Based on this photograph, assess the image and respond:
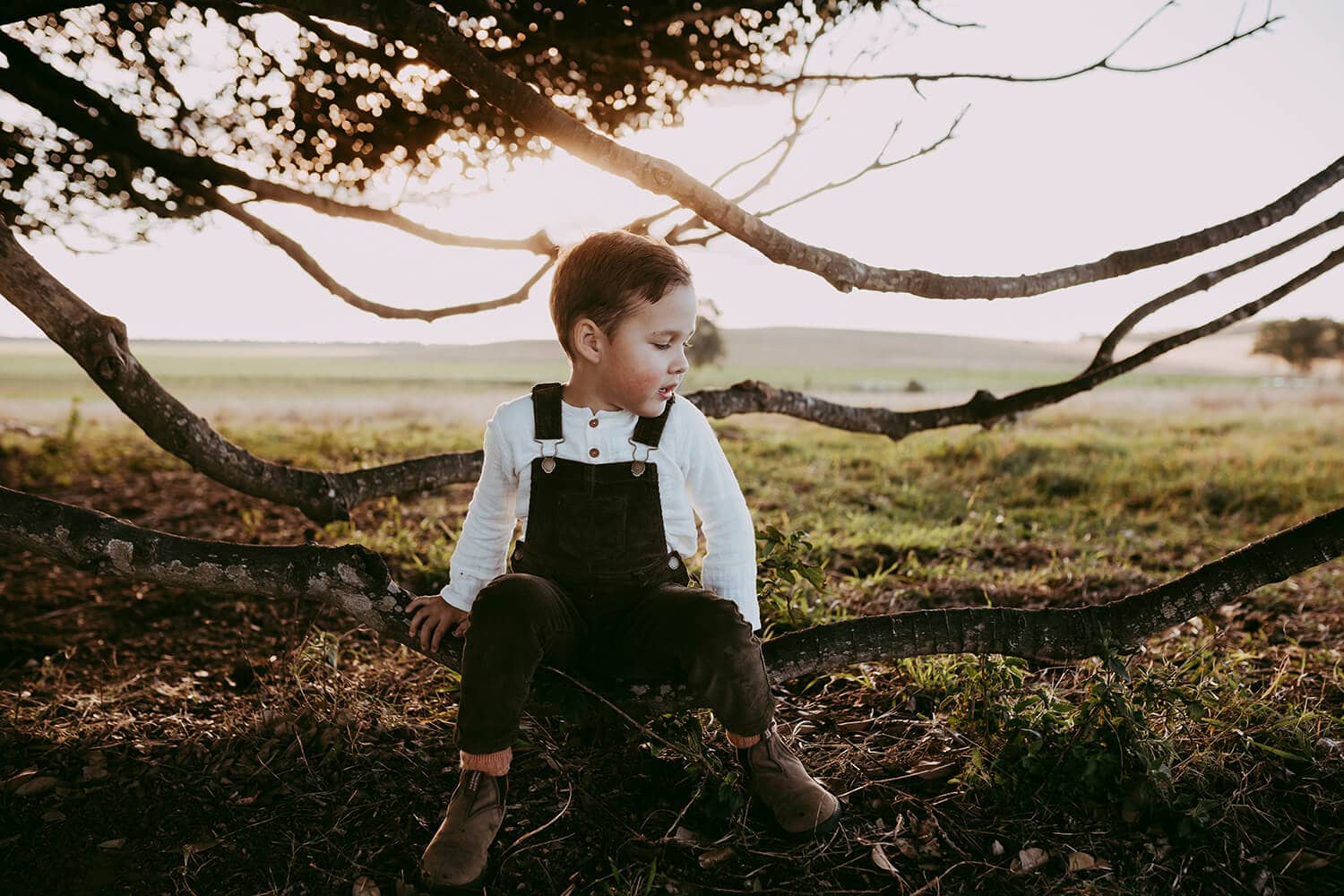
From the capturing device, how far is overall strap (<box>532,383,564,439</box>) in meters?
2.39

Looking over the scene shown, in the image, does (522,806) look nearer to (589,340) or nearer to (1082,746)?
(589,340)

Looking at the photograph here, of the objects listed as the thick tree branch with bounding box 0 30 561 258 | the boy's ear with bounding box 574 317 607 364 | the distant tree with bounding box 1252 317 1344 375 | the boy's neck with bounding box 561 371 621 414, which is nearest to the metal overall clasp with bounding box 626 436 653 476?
the boy's neck with bounding box 561 371 621 414

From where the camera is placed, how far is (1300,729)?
2609mm

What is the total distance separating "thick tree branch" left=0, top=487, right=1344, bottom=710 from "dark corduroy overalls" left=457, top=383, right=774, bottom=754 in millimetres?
343

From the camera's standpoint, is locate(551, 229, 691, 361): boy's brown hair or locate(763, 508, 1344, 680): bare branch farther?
locate(763, 508, 1344, 680): bare branch

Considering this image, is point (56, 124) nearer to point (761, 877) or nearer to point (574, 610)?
point (574, 610)

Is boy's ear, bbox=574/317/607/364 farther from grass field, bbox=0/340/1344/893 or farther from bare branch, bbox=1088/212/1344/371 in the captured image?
bare branch, bbox=1088/212/1344/371

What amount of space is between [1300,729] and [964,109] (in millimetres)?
2367

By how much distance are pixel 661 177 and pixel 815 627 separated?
142 centimetres

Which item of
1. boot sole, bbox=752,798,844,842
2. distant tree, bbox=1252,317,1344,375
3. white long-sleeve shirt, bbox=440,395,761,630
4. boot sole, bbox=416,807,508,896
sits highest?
distant tree, bbox=1252,317,1344,375

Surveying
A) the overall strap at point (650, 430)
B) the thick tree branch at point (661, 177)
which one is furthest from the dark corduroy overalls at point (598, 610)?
the thick tree branch at point (661, 177)

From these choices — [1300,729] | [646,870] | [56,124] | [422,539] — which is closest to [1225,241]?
[1300,729]

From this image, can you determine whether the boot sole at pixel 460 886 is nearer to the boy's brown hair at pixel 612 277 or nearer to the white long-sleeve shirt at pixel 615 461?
the white long-sleeve shirt at pixel 615 461

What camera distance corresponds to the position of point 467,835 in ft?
6.82
